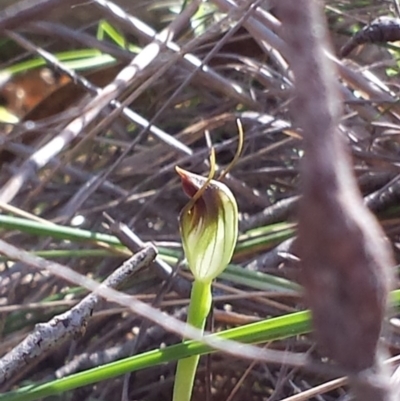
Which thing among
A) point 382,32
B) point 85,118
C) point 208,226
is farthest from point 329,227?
point 85,118

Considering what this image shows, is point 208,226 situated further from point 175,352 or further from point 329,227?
point 329,227

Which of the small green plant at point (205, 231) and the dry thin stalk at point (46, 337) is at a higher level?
the small green plant at point (205, 231)

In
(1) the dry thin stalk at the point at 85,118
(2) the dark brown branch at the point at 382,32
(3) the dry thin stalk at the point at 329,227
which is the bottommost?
(1) the dry thin stalk at the point at 85,118

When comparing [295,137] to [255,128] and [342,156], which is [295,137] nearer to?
[255,128]

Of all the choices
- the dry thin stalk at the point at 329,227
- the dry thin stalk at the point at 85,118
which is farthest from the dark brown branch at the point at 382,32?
the dry thin stalk at the point at 329,227

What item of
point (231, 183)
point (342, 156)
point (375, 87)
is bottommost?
point (231, 183)

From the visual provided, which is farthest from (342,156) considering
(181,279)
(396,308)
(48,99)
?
(48,99)

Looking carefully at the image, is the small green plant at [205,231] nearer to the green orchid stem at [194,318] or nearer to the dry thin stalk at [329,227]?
the green orchid stem at [194,318]

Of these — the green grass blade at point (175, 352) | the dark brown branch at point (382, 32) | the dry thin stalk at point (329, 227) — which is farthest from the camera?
the dark brown branch at point (382, 32)

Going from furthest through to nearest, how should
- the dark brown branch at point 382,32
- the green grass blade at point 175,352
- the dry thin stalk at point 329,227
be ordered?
the dark brown branch at point 382,32 < the green grass blade at point 175,352 < the dry thin stalk at point 329,227

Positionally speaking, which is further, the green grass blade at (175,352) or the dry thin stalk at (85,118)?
the dry thin stalk at (85,118)
